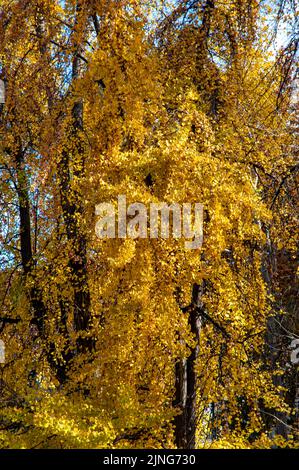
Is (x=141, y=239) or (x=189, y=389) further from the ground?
(x=141, y=239)

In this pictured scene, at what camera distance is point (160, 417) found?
641 centimetres

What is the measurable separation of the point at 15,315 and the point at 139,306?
12.9 feet

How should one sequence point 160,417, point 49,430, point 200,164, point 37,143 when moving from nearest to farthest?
point 49,430 < point 160,417 < point 200,164 < point 37,143

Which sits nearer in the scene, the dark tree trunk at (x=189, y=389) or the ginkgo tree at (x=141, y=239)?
the ginkgo tree at (x=141, y=239)

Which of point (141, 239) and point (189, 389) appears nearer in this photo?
point (141, 239)

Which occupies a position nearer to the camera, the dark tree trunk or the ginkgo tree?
the ginkgo tree

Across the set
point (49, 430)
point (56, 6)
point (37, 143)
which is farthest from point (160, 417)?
point (56, 6)

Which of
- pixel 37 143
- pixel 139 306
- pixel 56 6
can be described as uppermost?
pixel 56 6

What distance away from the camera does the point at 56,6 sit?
9484 mm

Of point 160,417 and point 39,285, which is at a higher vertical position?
point 39,285

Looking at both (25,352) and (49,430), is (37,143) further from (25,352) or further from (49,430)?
(49,430)

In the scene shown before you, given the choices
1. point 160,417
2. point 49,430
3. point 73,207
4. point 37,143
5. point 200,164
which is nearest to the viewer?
point 49,430
